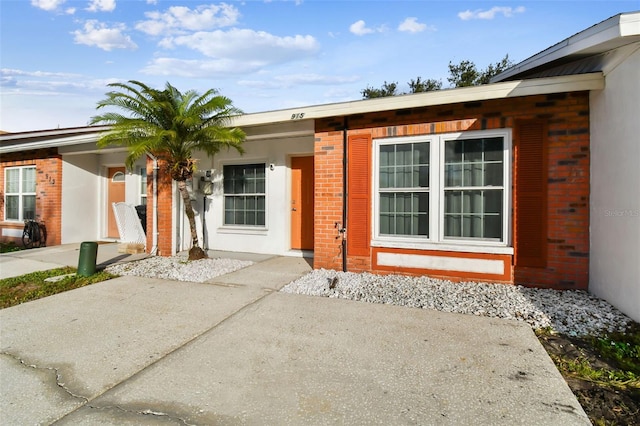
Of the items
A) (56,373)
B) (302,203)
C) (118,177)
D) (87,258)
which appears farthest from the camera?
(118,177)

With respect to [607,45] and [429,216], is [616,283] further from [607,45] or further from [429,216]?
[607,45]

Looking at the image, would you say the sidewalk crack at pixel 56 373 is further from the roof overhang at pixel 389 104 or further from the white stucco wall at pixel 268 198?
the white stucco wall at pixel 268 198

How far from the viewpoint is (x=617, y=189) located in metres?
4.04

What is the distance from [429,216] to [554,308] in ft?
6.82

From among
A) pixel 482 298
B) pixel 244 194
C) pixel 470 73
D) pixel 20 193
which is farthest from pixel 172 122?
pixel 470 73

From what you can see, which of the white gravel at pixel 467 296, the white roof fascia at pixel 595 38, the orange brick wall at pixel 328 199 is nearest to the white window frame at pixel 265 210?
the white gravel at pixel 467 296

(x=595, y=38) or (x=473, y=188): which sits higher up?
(x=595, y=38)

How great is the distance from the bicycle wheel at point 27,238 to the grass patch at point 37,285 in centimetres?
448

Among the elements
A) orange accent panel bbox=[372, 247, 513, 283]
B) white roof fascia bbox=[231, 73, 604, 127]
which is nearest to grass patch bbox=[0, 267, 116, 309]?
white roof fascia bbox=[231, 73, 604, 127]

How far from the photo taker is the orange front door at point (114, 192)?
33.6ft

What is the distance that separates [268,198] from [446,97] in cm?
444

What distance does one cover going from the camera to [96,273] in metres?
6.31

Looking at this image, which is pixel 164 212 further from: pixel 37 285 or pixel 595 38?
pixel 595 38

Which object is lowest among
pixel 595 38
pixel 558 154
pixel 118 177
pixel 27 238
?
pixel 27 238
